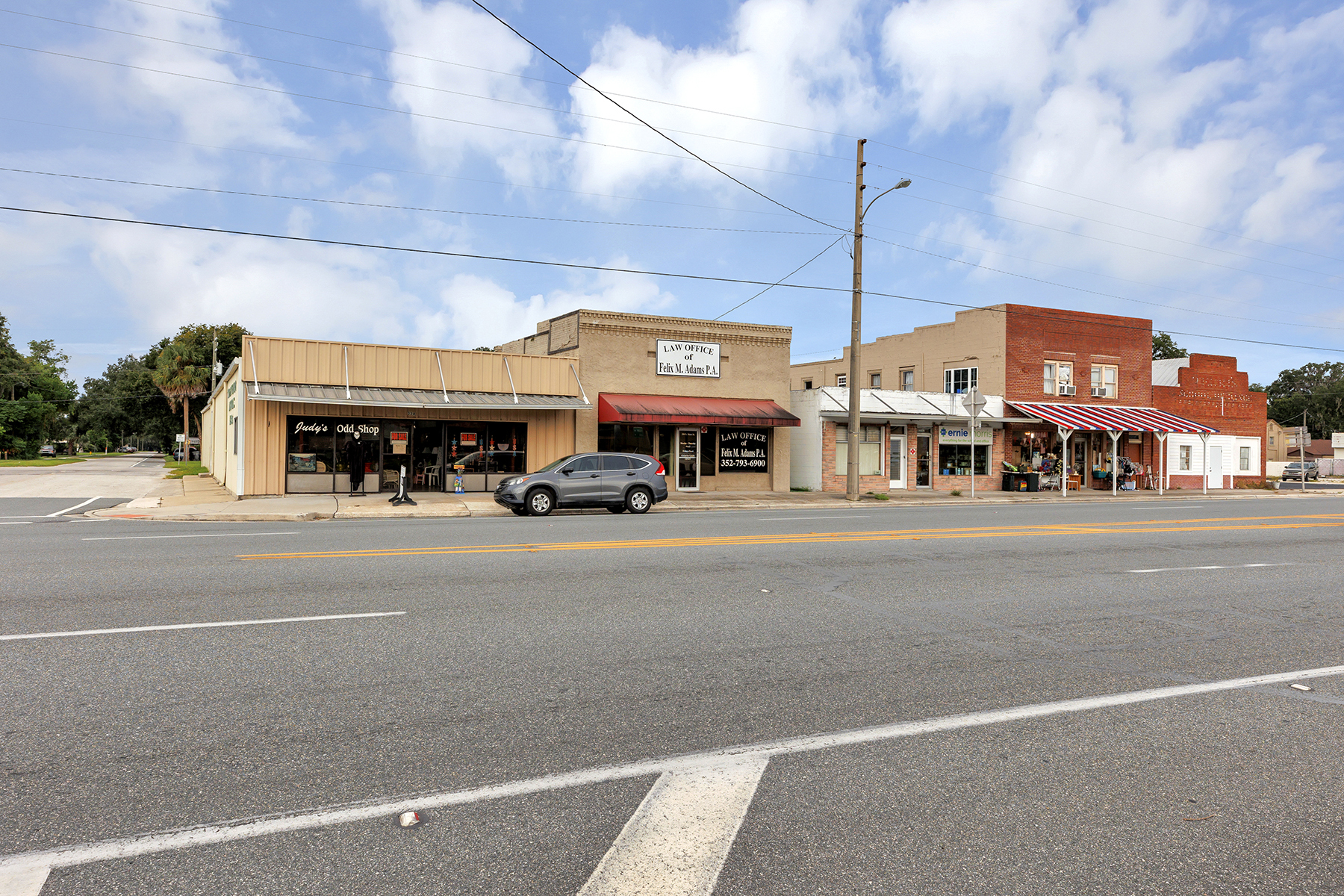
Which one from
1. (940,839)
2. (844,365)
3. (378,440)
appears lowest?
(940,839)

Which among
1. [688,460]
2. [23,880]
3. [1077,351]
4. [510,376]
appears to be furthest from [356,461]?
[1077,351]

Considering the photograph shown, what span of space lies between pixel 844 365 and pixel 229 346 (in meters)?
46.1

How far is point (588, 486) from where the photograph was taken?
19.7 meters

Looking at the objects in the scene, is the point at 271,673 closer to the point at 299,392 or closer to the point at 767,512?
the point at 767,512

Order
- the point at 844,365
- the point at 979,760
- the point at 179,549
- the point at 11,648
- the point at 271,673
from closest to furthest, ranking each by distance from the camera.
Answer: the point at 979,760 → the point at 271,673 → the point at 11,648 → the point at 179,549 → the point at 844,365

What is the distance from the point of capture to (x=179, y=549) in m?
10.9

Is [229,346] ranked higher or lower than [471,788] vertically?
higher

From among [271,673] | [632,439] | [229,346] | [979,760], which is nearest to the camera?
[979,760]

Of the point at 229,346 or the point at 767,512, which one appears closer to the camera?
the point at 767,512

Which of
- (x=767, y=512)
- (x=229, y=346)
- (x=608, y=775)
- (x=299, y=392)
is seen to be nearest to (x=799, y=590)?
(x=608, y=775)

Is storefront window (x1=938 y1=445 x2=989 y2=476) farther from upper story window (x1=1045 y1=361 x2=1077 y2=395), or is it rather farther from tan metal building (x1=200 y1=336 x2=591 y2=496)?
tan metal building (x1=200 y1=336 x2=591 y2=496)

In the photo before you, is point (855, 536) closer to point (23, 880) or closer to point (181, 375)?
point (23, 880)

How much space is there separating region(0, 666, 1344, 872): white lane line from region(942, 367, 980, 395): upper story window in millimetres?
31581

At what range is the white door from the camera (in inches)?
1249
